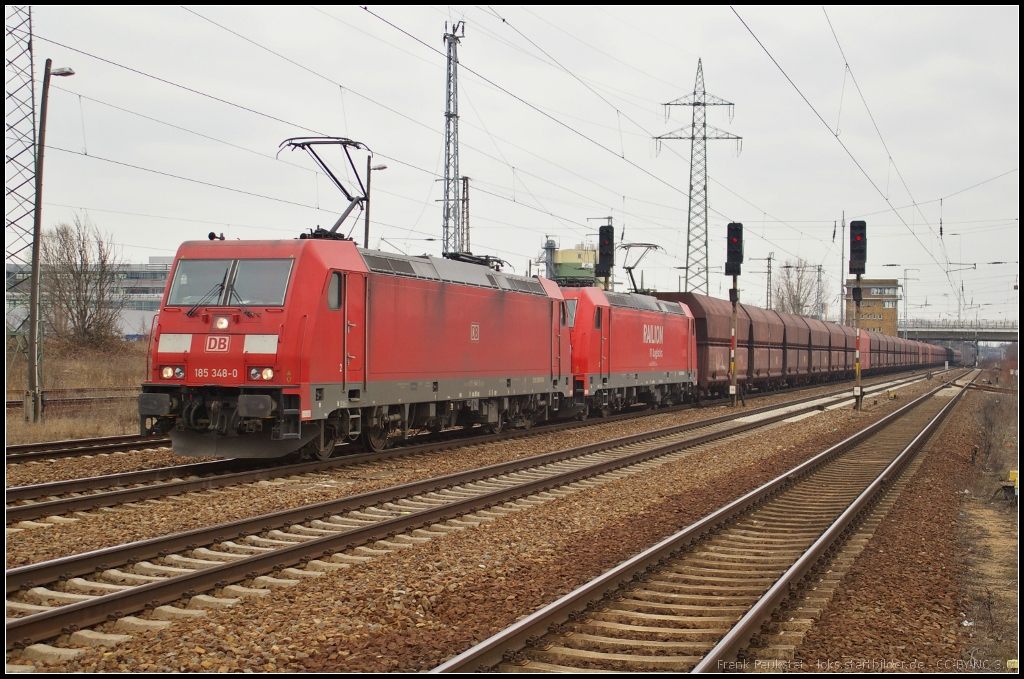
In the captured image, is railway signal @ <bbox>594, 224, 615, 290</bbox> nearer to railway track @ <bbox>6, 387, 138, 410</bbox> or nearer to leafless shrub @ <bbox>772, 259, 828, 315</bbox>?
railway track @ <bbox>6, 387, 138, 410</bbox>

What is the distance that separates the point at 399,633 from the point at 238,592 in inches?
68.4

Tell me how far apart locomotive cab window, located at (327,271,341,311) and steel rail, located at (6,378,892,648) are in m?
3.31

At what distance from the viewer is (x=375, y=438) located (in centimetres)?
1602

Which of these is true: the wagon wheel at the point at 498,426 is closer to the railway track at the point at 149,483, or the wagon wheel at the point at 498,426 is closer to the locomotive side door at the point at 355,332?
the railway track at the point at 149,483

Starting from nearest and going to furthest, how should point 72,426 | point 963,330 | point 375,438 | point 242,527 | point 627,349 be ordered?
point 242,527
point 375,438
point 72,426
point 627,349
point 963,330

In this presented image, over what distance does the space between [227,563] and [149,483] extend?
18.3ft

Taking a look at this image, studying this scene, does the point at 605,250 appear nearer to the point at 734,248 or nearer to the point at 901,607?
the point at 734,248

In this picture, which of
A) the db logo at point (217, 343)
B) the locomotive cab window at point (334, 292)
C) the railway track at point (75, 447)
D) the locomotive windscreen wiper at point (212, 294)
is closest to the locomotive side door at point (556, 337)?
the locomotive cab window at point (334, 292)

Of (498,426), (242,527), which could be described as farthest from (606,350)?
(242,527)

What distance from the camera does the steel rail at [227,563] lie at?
6.25 metres

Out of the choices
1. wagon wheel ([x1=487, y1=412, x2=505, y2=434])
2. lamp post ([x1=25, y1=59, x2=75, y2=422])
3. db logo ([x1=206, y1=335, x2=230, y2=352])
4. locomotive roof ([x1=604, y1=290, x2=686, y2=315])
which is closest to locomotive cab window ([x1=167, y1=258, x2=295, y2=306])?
db logo ([x1=206, y1=335, x2=230, y2=352])

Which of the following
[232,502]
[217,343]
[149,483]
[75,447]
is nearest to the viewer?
[232,502]

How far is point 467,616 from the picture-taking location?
6.81 meters

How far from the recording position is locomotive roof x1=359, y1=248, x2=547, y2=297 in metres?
15.2
